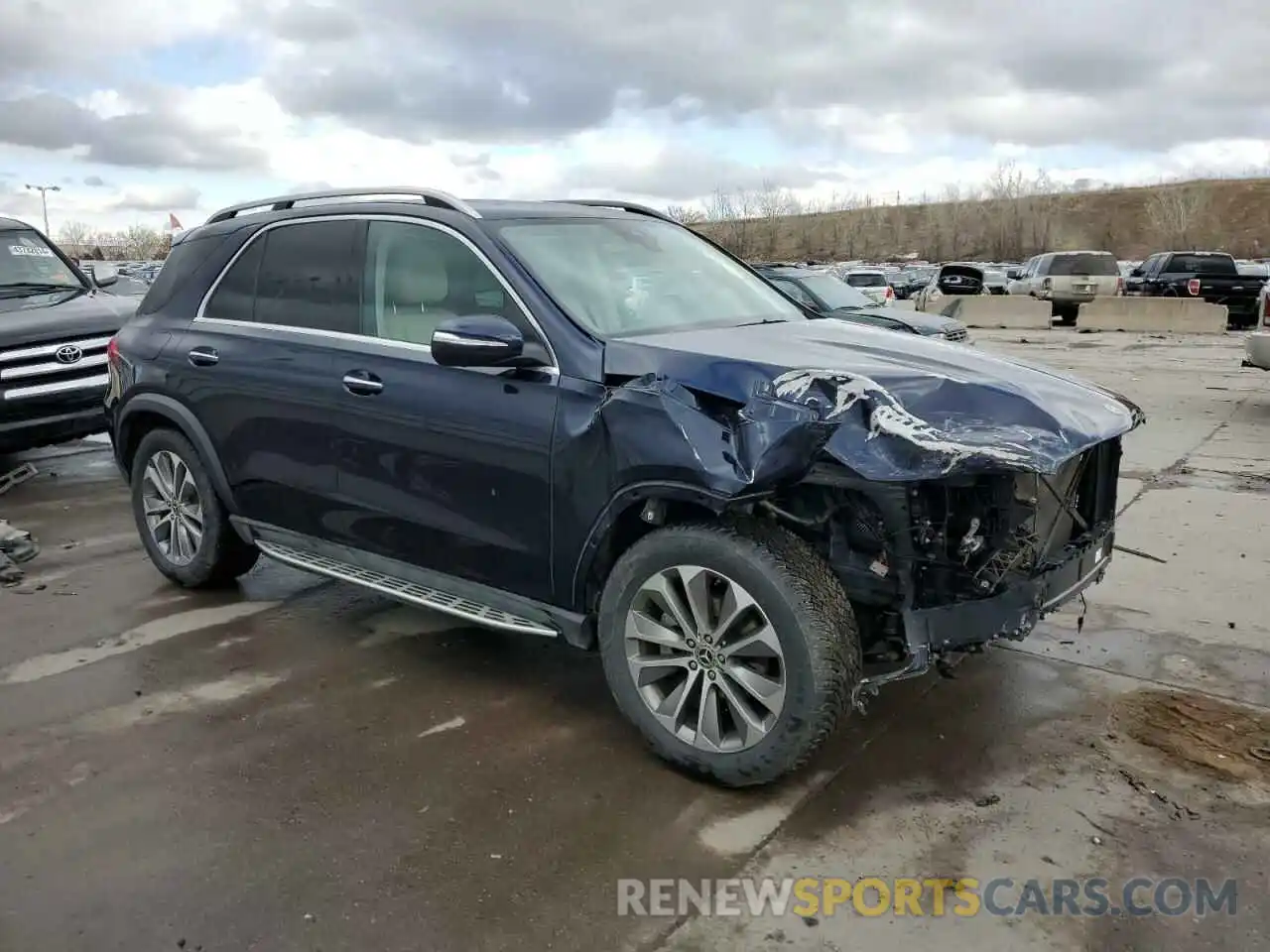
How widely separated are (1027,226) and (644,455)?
9675 cm

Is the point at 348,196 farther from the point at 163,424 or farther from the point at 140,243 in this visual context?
the point at 140,243

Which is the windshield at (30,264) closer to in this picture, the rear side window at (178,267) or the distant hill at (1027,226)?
the rear side window at (178,267)

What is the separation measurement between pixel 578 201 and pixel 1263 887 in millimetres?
3679

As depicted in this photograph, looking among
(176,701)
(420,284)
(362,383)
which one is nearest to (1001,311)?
(420,284)

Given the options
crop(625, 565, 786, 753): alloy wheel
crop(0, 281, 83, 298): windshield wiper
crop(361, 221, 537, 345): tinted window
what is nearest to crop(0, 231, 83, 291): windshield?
crop(0, 281, 83, 298): windshield wiper

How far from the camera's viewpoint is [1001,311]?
25.6 meters

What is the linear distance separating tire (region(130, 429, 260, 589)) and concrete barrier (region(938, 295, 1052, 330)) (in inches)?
884

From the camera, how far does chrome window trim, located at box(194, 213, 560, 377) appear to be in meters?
3.73

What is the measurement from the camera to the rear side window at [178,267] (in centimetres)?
517

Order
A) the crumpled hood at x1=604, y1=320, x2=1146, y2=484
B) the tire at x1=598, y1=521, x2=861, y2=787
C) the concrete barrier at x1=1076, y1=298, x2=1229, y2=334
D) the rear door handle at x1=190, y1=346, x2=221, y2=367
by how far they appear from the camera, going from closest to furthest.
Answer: the crumpled hood at x1=604, y1=320, x2=1146, y2=484 → the tire at x1=598, y1=521, x2=861, y2=787 → the rear door handle at x1=190, y1=346, x2=221, y2=367 → the concrete barrier at x1=1076, y1=298, x2=1229, y2=334

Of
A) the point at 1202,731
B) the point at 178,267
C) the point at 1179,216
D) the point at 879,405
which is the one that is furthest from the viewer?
the point at 1179,216

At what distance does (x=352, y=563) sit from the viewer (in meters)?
4.43

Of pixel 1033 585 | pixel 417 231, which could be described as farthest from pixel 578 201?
pixel 1033 585

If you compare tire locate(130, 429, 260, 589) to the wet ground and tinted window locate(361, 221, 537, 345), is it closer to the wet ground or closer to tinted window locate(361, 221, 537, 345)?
the wet ground
